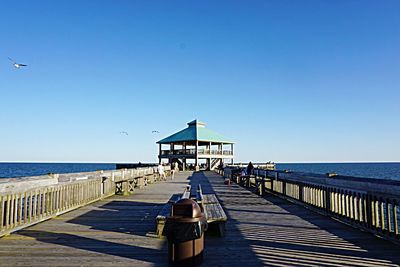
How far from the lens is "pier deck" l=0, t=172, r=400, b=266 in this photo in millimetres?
4492

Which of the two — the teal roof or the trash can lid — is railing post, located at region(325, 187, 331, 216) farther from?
the teal roof

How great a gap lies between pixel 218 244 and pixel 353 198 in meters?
3.14

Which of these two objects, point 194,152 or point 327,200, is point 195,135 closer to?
point 194,152

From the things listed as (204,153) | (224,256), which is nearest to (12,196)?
(224,256)

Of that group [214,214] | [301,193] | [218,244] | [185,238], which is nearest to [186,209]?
[185,238]

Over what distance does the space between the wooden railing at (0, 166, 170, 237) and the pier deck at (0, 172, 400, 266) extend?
0.23m

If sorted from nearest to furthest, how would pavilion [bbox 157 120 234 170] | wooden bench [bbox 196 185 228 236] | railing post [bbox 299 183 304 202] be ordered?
wooden bench [bbox 196 185 228 236], railing post [bbox 299 183 304 202], pavilion [bbox 157 120 234 170]

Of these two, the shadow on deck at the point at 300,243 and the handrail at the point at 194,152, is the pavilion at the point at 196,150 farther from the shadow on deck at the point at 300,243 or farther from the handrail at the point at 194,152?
the shadow on deck at the point at 300,243

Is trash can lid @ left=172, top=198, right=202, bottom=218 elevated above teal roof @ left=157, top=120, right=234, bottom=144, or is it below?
below

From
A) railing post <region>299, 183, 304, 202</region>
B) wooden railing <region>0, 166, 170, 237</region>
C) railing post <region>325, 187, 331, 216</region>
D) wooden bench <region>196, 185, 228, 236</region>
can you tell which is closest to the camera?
wooden bench <region>196, 185, 228, 236</region>

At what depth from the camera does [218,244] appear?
5316mm

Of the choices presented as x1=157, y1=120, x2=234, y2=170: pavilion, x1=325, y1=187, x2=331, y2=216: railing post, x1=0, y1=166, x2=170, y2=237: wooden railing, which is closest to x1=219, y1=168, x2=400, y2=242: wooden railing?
x1=325, y1=187, x2=331, y2=216: railing post

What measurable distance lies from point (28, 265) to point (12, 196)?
2.08 meters

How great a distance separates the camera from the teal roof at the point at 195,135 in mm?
41656
